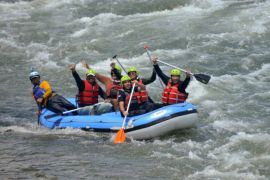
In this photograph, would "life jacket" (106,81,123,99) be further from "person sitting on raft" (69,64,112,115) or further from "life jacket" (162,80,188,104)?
"life jacket" (162,80,188,104)

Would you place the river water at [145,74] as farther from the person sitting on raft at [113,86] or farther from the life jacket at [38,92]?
the person sitting on raft at [113,86]

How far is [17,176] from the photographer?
9.45 m

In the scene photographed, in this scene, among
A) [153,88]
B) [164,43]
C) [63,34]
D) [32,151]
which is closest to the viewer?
[32,151]

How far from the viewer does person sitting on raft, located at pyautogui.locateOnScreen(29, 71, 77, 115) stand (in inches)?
491

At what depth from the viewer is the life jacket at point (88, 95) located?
12.6 m

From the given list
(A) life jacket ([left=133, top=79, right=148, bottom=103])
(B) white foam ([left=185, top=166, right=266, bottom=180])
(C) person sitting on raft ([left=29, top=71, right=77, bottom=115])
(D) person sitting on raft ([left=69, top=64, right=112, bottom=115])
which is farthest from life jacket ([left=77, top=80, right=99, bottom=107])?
(B) white foam ([left=185, top=166, right=266, bottom=180])

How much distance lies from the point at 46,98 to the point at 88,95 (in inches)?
35.0

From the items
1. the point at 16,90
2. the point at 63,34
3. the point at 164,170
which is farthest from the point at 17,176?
the point at 63,34

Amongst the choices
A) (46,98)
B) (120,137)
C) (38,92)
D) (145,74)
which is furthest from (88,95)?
(145,74)

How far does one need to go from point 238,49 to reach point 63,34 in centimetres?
679

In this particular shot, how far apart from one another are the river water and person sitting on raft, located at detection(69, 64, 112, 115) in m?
0.63

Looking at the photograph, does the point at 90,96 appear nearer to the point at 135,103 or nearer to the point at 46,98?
the point at 46,98

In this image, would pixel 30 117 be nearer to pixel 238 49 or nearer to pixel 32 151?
pixel 32 151

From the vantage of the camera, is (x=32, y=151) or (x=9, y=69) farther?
(x=9, y=69)
